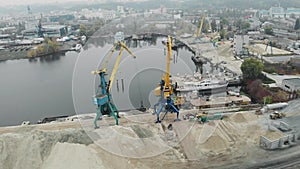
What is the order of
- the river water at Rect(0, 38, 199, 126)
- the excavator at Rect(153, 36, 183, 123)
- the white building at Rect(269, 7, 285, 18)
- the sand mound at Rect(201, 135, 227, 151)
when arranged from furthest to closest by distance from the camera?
the white building at Rect(269, 7, 285, 18) < the river water at Rect(0, 38, 199, 126) < the excavator at Rect(153, 36, 183, 123) < the sand mound at Rect(201, 135, 227, 151)

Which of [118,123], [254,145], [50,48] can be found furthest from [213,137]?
→ [50,48]

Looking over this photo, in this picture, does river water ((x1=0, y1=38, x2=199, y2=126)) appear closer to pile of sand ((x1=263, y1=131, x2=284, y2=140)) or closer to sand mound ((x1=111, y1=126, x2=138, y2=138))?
sand mound ((x1=111, y1=126, x2=138, y2=138))

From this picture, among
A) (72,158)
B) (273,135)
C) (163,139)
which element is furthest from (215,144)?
(72,158)

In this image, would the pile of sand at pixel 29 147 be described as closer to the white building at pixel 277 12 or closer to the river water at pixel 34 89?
the river water at pixel 34 89

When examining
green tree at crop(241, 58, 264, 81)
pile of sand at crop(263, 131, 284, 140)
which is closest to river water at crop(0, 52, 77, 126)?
pile of sand at crop(263, 131, 284, 140)

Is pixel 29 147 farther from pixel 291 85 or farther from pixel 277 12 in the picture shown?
pixel 277 12

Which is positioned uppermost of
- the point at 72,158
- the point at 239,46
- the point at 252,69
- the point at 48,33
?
the point at 48,33
